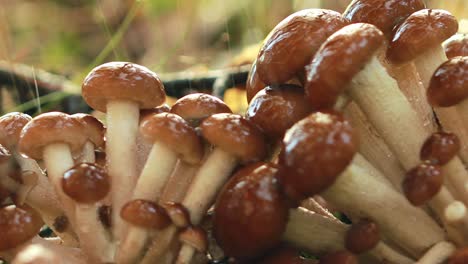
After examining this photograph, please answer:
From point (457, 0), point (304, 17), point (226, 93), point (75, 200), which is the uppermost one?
point (304, 17)

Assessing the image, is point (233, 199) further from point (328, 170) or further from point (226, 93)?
point (226, 93)

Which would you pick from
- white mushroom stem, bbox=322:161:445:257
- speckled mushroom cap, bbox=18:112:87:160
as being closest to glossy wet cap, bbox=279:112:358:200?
white mushroom stem, bbox=322:161:445:257

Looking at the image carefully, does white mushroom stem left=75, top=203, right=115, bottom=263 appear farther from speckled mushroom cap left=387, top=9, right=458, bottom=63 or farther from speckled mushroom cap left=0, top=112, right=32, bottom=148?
speckled mushroom cap left=387, top=9, right=458, bottom=63

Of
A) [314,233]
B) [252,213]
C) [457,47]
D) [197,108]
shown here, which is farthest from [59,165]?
[457,47]

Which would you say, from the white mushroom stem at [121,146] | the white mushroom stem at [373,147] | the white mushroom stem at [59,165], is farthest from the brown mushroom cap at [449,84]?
the white mushroom stem at [59,165]

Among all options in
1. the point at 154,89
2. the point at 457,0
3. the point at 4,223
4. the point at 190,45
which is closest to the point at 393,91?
the point at 154,89

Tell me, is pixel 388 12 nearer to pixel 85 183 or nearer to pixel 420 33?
pixel 420 33

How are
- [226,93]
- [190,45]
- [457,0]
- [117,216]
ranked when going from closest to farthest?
1. [117,216]
2. [226,93]
3. [457,0]
4. [190,45]

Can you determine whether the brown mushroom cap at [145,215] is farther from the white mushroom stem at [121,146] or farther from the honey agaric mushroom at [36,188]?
the honey agaric mushroom at [36,188]
